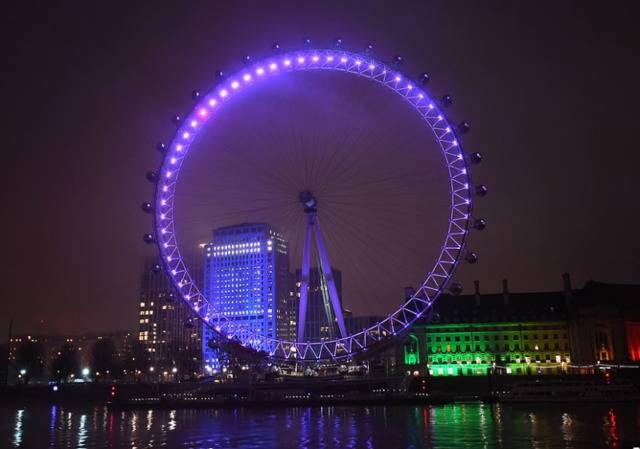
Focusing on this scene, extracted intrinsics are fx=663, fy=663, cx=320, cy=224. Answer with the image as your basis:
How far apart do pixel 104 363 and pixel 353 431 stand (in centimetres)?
10523

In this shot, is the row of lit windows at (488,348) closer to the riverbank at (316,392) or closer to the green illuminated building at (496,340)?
the green illuminated building at (496,340)

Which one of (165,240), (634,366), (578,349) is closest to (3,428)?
(165,240)

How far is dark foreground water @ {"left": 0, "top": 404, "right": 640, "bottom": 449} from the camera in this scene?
32.8 meters

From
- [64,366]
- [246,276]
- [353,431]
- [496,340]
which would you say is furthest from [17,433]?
[246,276]

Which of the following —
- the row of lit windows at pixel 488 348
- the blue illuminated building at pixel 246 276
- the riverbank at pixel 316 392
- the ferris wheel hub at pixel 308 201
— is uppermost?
the blue illuminated building at pixel 246 276

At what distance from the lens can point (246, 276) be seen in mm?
177750

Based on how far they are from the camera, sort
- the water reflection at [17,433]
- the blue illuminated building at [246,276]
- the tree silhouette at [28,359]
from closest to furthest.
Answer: the water reflection at [17,433] → the tree silhouette at [28,359] → the blue illuminated building at [246,276]

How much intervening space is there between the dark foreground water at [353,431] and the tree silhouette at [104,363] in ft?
263

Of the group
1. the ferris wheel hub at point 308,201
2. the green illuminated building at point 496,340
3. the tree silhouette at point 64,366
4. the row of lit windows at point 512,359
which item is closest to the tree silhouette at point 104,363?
the tree silhouette at point 64,366

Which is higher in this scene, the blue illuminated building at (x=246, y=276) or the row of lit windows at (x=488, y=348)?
the blue illuminated building at (x=246, y=276)

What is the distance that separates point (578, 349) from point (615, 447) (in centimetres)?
8325

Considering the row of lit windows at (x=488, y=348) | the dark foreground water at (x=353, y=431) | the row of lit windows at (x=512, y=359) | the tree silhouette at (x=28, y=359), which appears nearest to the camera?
the dark foreground water at (x=353, y=431)

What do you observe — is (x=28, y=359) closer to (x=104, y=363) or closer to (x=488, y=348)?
(x=104, y=363)

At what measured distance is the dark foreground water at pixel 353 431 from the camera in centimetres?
3278
